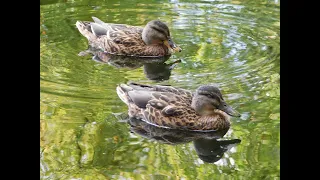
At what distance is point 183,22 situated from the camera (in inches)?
290

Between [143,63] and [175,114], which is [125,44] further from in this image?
[175,114]

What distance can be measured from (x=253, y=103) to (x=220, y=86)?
385 millimetres

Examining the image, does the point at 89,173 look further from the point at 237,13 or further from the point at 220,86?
the point at 237,13

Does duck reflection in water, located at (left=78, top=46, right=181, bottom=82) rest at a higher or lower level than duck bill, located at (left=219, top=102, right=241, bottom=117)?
lower

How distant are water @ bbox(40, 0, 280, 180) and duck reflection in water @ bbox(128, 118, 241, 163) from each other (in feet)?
0.07

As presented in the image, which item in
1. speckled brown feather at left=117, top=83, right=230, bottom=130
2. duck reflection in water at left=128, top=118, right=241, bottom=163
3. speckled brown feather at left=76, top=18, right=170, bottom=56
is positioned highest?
speckled brown feather at left=76, top=18, right=170, bottom=56

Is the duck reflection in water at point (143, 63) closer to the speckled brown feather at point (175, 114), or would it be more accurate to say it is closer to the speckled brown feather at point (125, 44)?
the speckled brown feather at point (125, 44)

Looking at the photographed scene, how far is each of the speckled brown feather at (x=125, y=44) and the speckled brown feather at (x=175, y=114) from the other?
1.37m

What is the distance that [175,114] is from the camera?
548 cm

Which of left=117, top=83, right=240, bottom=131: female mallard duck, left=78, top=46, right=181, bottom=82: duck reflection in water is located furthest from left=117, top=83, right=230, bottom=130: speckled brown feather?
left=78, top=46, right=181, bottom=82: duck reflection in water

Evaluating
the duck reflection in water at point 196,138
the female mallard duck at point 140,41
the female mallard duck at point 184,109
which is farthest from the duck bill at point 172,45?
the duck reflection in water at point 196,138

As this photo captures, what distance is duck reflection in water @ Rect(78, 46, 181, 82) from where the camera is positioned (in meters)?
6.42

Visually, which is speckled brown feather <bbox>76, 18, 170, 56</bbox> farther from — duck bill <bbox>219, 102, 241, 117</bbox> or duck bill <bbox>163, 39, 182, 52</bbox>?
duck bill <bbox>219, 102, 241, 117</bbox>

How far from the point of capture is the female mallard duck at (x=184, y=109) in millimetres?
5465
